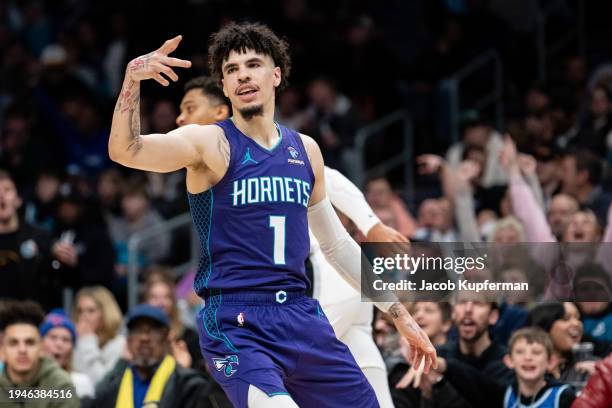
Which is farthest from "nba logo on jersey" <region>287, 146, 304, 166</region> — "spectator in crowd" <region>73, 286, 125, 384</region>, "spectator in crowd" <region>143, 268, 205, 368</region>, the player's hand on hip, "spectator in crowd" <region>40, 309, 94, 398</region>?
"spectator in crowd" <region>73, 286, 125, 384</region>

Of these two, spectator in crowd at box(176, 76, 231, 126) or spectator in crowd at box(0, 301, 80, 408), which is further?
spectator in crowd at box(0, 301, 80, 408)

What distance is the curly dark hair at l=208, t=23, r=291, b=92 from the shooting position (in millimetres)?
6562

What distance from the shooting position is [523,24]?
15.2 m

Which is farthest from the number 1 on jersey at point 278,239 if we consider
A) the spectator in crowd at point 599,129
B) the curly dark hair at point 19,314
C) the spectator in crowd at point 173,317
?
the spectator in crowd at point 599,129

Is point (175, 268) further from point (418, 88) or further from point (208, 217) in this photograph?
point (208, 217)

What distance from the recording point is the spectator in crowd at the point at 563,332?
870 cm

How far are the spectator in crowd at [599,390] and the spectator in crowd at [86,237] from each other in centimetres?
541

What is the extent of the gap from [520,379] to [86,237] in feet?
18.1

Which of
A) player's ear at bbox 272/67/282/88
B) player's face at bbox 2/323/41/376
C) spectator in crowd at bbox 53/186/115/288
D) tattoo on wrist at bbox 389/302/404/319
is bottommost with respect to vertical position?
tattoo on wrist at bbox 389/302/404/319

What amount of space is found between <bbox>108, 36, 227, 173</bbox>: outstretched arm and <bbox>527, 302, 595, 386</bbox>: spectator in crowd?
3.50 meters

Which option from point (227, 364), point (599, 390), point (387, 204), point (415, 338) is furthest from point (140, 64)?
point (387, 204)

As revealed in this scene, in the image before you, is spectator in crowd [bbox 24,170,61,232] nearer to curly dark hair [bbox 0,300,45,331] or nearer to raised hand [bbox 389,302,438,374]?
curly dark hair [bbox 0,300,45,331]

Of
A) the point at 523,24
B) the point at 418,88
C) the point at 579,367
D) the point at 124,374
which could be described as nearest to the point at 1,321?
the point at 124,374

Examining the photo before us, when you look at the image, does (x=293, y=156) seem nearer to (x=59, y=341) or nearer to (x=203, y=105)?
(x=203, y=105)
